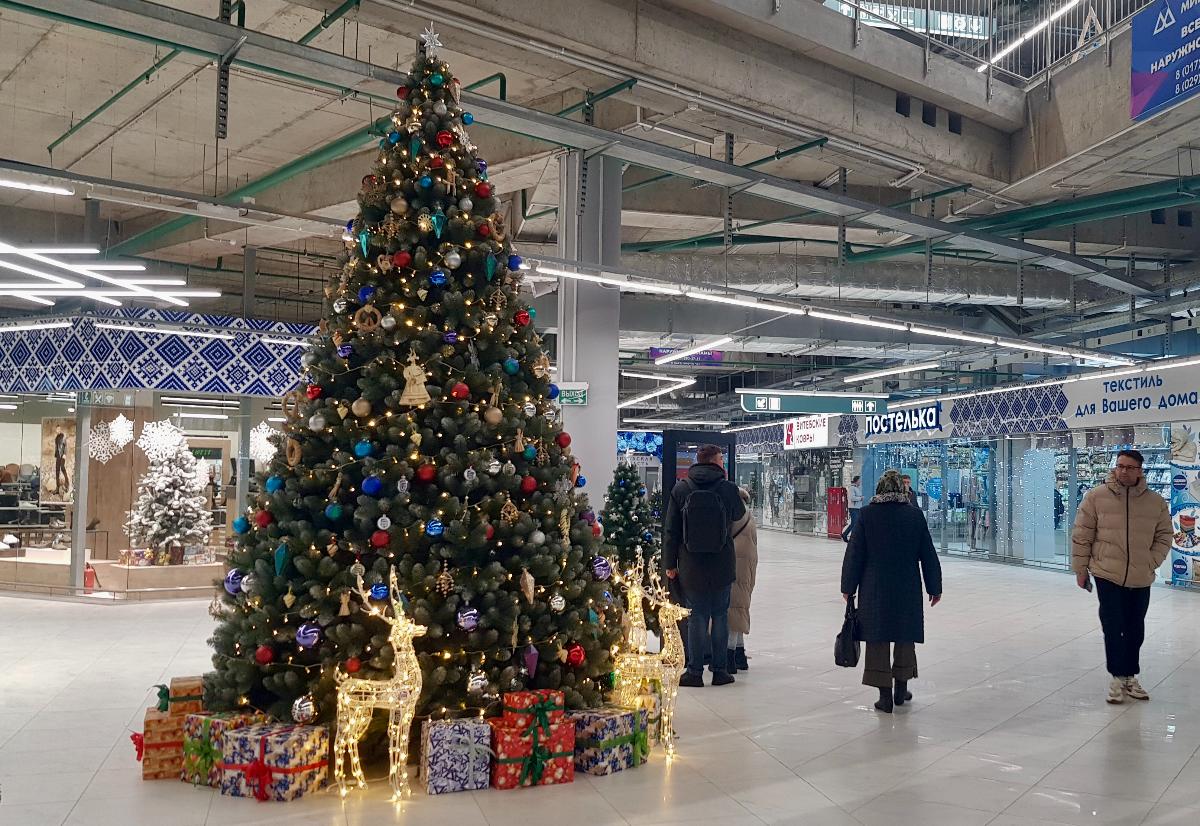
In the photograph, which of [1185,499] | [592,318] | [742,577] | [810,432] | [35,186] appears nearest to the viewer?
[35,186]

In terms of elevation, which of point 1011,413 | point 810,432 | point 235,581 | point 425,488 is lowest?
point 235,581

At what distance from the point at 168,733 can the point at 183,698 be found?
155 mm

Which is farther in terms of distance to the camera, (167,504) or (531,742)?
(167,504)

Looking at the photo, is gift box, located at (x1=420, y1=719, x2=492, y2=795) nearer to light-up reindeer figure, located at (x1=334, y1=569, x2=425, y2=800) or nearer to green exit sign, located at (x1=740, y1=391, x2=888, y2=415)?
light-up reindeer figure, located at (x1=334, y1=569, x2=425, y2=800)

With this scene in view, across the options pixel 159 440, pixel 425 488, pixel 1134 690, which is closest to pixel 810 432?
pixel 159 440

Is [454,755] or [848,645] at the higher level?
[848,645]

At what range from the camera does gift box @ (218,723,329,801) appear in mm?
4199

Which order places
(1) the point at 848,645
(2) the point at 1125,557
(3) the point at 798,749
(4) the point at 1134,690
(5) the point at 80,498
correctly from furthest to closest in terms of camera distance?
(5) the point at 80,498, (4) the point at 1134,690, (2) the point at 1125,557, (1) the point at 848,645, (3) the point at 798,749

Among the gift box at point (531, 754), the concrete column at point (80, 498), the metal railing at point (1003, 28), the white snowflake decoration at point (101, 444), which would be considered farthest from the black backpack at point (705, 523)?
the concrete column at point (80, 498)

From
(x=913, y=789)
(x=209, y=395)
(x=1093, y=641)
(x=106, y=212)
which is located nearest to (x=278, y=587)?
(x=913, y=789)

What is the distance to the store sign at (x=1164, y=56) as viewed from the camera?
6355 mm

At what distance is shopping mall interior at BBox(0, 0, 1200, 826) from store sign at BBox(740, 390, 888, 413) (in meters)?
0.10

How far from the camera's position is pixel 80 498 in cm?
1208

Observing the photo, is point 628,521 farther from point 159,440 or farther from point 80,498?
point 80,498
